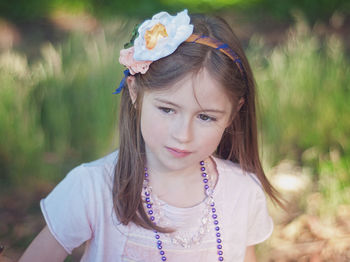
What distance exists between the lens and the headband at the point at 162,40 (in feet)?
5.09

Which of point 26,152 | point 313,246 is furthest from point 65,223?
point 313,246

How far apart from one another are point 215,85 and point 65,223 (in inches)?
28.0

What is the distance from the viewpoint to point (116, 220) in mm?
1740

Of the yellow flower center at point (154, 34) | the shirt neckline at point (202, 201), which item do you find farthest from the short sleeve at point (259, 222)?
the yellow flower center at point (154, 34)

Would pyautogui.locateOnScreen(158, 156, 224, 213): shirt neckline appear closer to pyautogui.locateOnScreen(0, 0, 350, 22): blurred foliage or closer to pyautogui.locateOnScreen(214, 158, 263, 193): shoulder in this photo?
pyautogui.locateOnScreen(214, 158, 263, 193): shoulder

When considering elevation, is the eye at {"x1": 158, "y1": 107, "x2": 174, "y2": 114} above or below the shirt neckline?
above

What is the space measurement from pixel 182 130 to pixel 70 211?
51 cm

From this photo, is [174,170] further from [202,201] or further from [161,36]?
[161,36]

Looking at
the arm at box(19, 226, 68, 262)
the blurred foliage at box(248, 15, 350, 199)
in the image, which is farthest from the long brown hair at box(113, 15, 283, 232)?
the blurred foliage at box(248, 15, 350, 199)

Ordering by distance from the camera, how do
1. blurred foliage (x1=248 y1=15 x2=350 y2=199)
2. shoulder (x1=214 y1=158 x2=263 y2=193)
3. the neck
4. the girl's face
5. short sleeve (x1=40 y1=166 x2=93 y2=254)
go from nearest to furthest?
the girl's face, short sleeve (x1=40 y1=166 x2=93 y2=254), the neck, shoulder (x1=214 y1=158 x2=263 y2=193), blurred foliage (x1=248 y1=15 x2=350 y2=199)

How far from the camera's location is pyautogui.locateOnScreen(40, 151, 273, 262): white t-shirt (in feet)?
5.56

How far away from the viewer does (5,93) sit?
8.79 feet

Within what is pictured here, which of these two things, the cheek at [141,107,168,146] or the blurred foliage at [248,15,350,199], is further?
the blurred foliage at [248,15,350,199]

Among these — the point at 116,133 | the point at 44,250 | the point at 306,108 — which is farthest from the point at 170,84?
the point at 306,108
